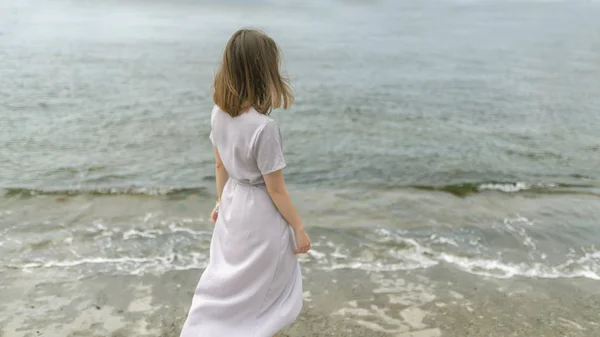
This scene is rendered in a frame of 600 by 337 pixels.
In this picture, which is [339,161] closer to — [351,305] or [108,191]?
[108,191]

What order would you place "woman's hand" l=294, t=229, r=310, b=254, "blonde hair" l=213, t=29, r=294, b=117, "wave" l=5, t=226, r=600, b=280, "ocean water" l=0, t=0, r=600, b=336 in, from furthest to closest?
"ocean water" l=0, t=0, r=600, b=336, "wave" l=5, t=226, r=600, b=280, "woman's hand" l=294, t=229, r=310, b=254, "blonde hair" l=213, t=29, r=294, b=117

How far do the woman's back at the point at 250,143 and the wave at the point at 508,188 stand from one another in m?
5.59

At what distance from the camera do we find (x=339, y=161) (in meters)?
9.27

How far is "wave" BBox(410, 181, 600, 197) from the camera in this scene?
26.4ft

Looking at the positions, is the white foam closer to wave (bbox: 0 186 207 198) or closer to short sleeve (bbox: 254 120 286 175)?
wave (bbox: 0 186 207 198)

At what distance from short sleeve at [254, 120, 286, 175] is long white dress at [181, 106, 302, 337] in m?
0.06

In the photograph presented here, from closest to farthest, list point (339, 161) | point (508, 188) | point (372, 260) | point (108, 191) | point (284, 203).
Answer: point (284, 203), point (372, 260), point (108, 191), point (508, 188), point (339, 161)

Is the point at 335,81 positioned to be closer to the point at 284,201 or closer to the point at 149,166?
the point at 149,166

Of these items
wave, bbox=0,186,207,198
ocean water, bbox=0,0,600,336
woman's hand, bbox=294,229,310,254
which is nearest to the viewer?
woman's hand, bbox=294,229,310,254

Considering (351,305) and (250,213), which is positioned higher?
(250,213)

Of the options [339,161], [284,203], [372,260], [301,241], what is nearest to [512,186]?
[339,161]

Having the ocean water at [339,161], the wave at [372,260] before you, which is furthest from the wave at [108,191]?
the wave at [372,260]

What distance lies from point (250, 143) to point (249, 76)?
0.33 m

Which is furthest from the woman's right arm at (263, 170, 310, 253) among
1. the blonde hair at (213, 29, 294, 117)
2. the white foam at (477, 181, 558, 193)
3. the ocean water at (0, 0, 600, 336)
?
the white foam at (477, 181, 558, 193)
